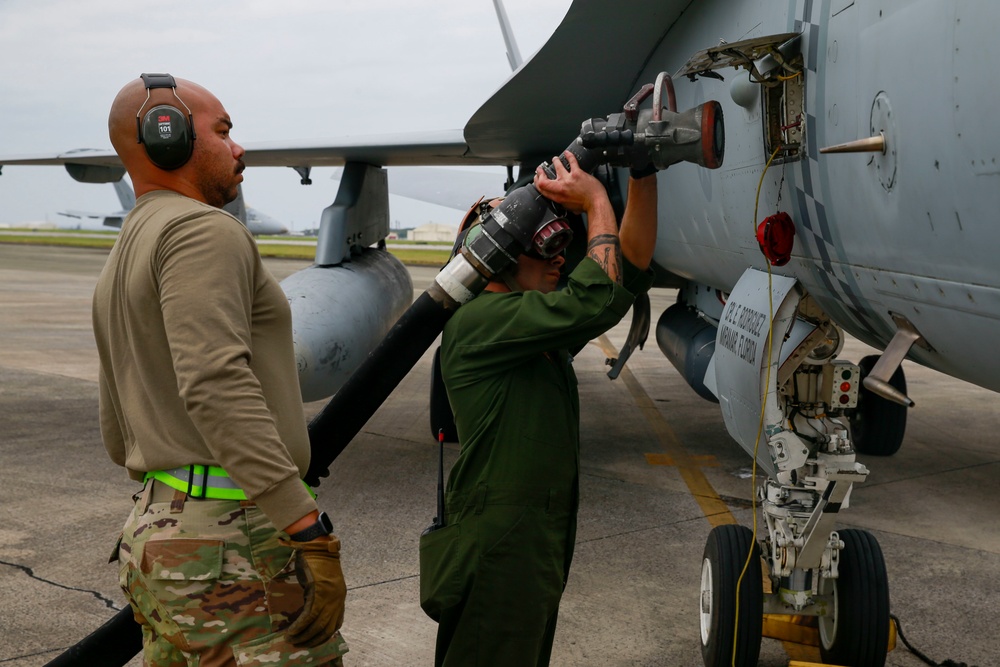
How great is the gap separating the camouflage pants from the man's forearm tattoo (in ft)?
3.34

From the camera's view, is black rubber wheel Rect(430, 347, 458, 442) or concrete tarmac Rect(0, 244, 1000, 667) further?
black rubber wheel Rect(430, 347, 458, 442)

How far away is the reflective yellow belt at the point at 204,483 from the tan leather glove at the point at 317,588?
0.63 feet

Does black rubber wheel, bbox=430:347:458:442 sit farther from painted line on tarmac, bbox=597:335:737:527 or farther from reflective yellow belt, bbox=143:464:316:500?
reflective yellow belt, bbox=143:464:316:500

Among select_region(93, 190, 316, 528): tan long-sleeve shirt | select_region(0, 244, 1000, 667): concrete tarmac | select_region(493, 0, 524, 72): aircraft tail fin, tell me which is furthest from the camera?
select_region(493, 0, 524, 72): aircraft tail fin

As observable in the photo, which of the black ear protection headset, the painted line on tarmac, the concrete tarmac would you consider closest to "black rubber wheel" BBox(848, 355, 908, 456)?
the concrete tarmac

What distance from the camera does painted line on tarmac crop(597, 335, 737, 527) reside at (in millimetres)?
5918

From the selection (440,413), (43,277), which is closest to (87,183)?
(440,413)

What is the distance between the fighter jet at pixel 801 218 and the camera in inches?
86.7

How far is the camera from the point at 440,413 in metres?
7.52

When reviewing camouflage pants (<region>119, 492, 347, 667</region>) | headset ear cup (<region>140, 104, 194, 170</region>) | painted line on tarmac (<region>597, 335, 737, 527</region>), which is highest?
headset ear cup (<region>140, 104, 194, 170</region>)

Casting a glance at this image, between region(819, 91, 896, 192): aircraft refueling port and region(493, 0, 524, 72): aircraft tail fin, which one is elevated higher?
region(493, 0, 524, 72): aircraft tail fin

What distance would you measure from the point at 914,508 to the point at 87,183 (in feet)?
27.6

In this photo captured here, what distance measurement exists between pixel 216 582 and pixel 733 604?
2099mm

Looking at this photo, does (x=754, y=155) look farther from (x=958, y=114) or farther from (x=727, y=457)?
(x=727, y=457)
